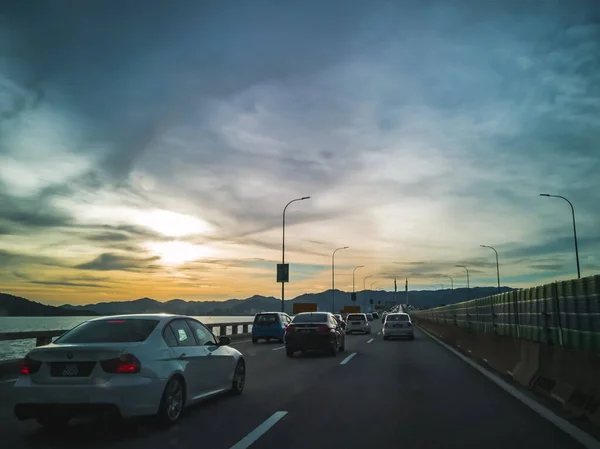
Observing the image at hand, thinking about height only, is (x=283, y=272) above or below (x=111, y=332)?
above

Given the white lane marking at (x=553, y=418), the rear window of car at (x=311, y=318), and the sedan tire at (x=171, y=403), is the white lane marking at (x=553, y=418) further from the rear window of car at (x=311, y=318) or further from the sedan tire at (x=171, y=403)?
the rear window of car at (x=311, y=318)

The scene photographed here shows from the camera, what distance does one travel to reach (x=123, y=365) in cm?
688

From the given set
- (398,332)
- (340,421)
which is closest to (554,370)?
(340,421)

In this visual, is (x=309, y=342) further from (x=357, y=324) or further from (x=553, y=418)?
(x=357, y=324)

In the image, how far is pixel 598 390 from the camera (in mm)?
7508

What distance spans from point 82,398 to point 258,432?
226 centimetres

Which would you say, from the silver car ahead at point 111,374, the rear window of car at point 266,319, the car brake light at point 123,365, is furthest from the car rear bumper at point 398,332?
the car brake light at point 123,365

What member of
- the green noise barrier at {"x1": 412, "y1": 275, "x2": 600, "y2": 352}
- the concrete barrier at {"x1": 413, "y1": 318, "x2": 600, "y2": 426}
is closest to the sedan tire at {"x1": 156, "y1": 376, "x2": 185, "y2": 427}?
the concrete barrier at {"x1": 413, "y1": 318, "x2": 600, "y2": 426}

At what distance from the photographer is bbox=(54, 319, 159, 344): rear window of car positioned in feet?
24.6

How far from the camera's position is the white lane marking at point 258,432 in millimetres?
6421

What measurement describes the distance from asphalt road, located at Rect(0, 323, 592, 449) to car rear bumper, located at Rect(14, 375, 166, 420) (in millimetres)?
373

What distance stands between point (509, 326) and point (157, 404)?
38.7ft

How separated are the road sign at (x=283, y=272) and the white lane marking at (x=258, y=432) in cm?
3502

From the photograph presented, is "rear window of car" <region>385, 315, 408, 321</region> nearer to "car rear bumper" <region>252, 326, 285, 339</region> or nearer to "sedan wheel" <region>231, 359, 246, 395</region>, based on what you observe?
"car rear bumper" <region>252, 326, 285, 339</region>
